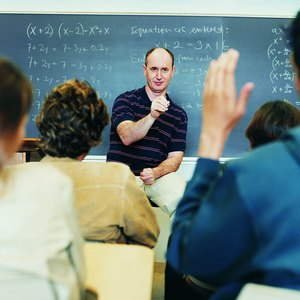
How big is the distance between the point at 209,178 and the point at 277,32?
306cm

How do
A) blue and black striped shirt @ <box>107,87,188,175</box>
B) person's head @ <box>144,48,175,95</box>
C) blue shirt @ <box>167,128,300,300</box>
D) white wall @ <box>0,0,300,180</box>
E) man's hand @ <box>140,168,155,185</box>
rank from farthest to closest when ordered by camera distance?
white wall @ <box>0,0,300,180</box>
person's head @ <box>144,48,175,95</box>
blue and black striped shirt @ <box>107,87,188,175</box>
man's hand @ <box>140,168,155,185</box>
blue shirt @ <box>167,128,300,300</box>

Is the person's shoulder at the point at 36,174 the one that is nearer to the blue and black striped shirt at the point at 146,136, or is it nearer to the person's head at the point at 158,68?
the blue and black striped shirt at the point at 146,136

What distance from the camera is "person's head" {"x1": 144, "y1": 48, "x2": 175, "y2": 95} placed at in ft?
10.7

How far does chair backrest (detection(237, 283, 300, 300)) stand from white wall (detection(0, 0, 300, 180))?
2739 millimetres

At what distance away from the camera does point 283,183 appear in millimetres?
771

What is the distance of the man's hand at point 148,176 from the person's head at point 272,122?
132 cm

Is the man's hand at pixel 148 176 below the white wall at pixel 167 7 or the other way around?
below

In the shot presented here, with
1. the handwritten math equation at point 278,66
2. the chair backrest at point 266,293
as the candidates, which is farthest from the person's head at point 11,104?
the handwritten math equation at point 278,66

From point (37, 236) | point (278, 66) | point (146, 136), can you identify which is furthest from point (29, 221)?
point (278, 66)

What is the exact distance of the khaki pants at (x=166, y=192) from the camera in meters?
2.98

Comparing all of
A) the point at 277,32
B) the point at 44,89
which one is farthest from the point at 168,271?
the point at 277,32

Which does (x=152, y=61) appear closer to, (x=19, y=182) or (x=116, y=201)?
(x=116, y=201)

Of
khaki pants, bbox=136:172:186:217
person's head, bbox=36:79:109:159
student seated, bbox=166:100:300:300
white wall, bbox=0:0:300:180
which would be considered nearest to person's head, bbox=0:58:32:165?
person's head, bbox=36:79:109:159

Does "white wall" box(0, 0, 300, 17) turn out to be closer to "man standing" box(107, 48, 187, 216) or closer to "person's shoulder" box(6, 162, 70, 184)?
"man standing" box(107, 48, 187, 216)
